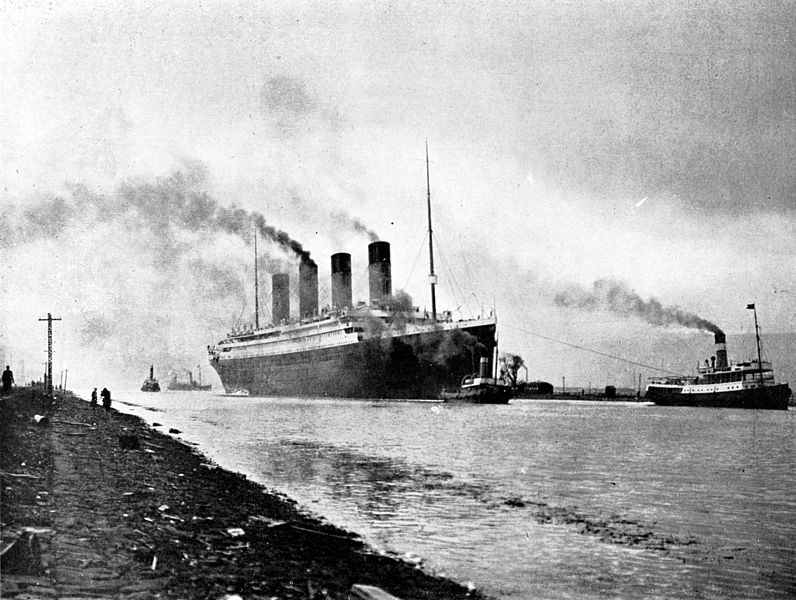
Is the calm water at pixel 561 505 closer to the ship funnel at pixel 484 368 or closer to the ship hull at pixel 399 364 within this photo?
the ship funnel at pixel 484 368

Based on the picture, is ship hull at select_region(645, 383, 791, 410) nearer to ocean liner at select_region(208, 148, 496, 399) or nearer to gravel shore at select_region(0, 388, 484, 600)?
ocean liner at select_region(208, 148, 496, 399)

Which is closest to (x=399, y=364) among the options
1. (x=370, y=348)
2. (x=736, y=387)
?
(x=370, y=348)

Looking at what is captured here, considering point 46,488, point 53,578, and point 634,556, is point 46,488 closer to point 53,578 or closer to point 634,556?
point 53,578

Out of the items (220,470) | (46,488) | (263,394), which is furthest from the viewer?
(263,394)

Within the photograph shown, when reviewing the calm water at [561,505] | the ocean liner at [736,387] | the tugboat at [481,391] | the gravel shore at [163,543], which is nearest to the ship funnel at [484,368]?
the tugboat at [481,391]

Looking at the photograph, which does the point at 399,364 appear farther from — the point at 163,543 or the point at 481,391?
the point at 163,543

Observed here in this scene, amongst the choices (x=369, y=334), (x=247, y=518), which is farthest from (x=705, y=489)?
(x=369, y=334)
